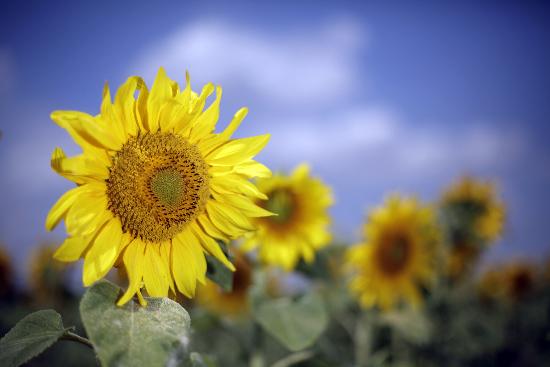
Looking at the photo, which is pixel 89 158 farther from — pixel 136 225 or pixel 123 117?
pixel 136 225

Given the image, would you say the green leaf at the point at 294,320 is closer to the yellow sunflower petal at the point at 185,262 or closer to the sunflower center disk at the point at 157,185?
the yellow sunflower petal at the point at 185,262

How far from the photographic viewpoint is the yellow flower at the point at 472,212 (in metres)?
6.71

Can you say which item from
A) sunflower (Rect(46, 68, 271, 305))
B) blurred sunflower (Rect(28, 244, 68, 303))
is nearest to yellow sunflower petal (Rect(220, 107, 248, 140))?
sunflower (Rect(46, 68, 271, 305))

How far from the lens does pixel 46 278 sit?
7375 mm

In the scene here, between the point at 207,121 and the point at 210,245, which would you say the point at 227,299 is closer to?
the point at 210,245

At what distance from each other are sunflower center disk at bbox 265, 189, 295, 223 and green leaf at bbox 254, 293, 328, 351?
3.47 ft

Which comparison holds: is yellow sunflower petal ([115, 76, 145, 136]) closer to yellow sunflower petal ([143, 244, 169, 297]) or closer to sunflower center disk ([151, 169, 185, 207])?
sunflower center disk ([151, 169, 185, 207])

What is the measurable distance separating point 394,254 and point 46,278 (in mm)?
5530

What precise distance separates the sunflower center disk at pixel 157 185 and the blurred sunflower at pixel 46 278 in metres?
6.05

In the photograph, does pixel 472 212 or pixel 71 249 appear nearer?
pixel 71 249

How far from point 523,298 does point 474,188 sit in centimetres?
195

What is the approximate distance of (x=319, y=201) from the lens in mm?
3916

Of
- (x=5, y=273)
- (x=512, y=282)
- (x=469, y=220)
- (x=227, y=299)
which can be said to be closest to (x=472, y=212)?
(x=469, y=220)

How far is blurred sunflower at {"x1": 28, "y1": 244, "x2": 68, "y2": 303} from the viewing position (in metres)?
7.20
